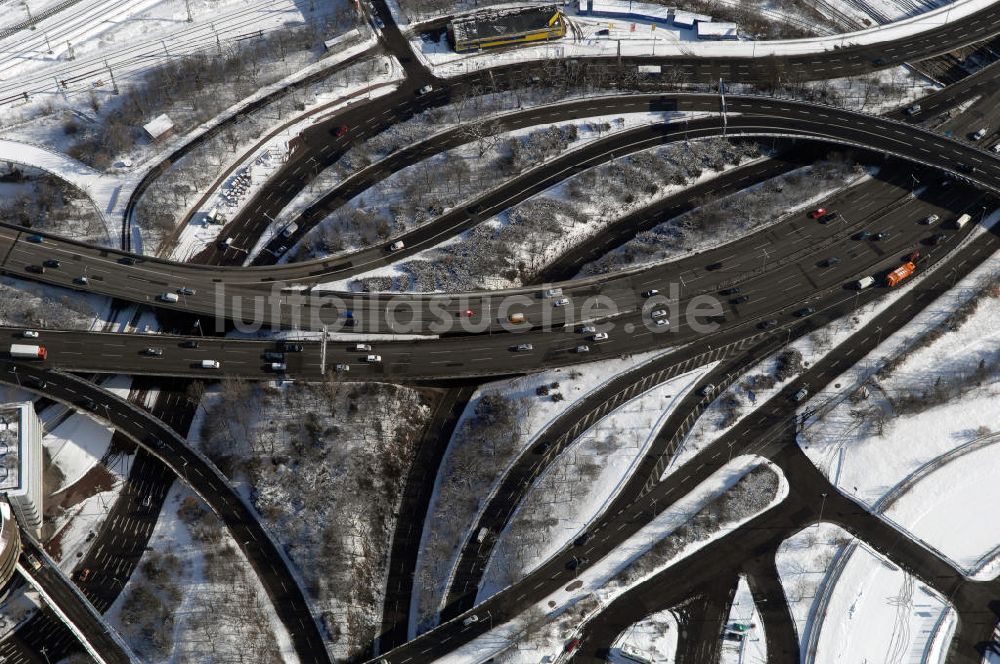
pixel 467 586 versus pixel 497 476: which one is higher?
pixel 497 476

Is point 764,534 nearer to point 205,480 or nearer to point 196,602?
point 196,602

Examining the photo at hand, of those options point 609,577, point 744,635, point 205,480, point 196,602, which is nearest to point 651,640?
point 609,577

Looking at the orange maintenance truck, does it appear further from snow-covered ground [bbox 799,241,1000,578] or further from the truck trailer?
the truck trailer

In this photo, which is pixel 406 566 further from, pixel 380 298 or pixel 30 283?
pixel 30 283

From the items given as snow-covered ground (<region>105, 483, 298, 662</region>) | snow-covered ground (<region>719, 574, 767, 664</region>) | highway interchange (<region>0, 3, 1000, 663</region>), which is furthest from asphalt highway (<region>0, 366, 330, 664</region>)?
snow-covered ground (<region>719, 574, 767, 664</region>)

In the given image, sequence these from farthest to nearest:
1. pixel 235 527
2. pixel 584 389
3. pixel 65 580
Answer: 1. pixel 584 389
2. pixel 235 527
3. pixel 65 580

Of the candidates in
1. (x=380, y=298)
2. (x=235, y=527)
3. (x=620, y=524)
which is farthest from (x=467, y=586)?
(x=380, y=298)
